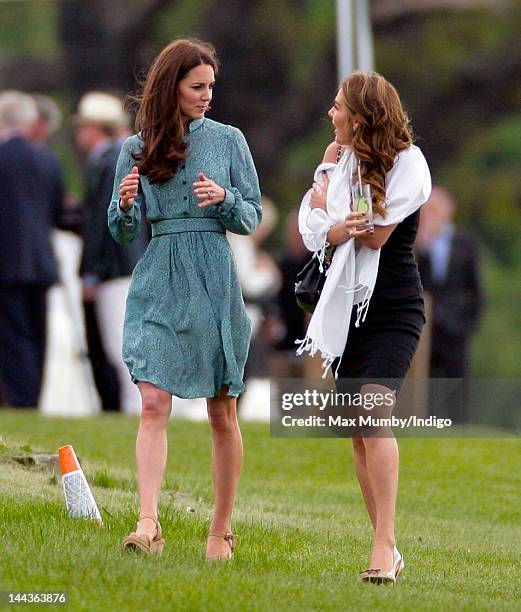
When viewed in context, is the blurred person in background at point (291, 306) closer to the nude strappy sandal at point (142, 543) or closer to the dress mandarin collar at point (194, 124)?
the dress mandarin collar at point (194, 124)

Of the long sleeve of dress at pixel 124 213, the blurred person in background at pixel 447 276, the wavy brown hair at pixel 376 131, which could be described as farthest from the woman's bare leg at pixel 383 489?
the blurred person in background at pixel 447 276

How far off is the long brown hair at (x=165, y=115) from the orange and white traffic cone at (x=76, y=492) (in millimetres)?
1386

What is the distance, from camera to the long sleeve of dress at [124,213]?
267 inches

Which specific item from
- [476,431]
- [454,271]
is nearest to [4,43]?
[454,271]

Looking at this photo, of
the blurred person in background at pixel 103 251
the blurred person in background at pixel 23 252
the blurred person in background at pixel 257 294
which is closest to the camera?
the blurred person in background at pixel 103 251

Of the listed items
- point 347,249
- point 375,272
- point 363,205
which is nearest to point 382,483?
point 375,272

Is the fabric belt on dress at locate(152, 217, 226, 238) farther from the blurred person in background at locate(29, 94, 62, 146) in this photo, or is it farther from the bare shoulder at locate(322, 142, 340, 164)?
the blurred person in background at locate(29, 94, 62, 146)

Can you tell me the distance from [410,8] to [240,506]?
1938cm

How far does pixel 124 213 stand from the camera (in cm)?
675

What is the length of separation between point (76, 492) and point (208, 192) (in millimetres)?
1606

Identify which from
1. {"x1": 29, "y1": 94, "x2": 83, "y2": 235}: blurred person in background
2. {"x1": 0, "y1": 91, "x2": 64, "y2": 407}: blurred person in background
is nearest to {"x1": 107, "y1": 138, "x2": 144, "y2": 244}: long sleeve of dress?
{"x1": 0, "y1": 91, "x2": 64, "y2": 407}: blurred person in background

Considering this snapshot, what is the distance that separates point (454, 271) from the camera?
15.4 m

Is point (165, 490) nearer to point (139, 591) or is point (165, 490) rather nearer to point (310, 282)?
point (310, 282)

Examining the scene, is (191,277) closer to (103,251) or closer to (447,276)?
(103,251)
